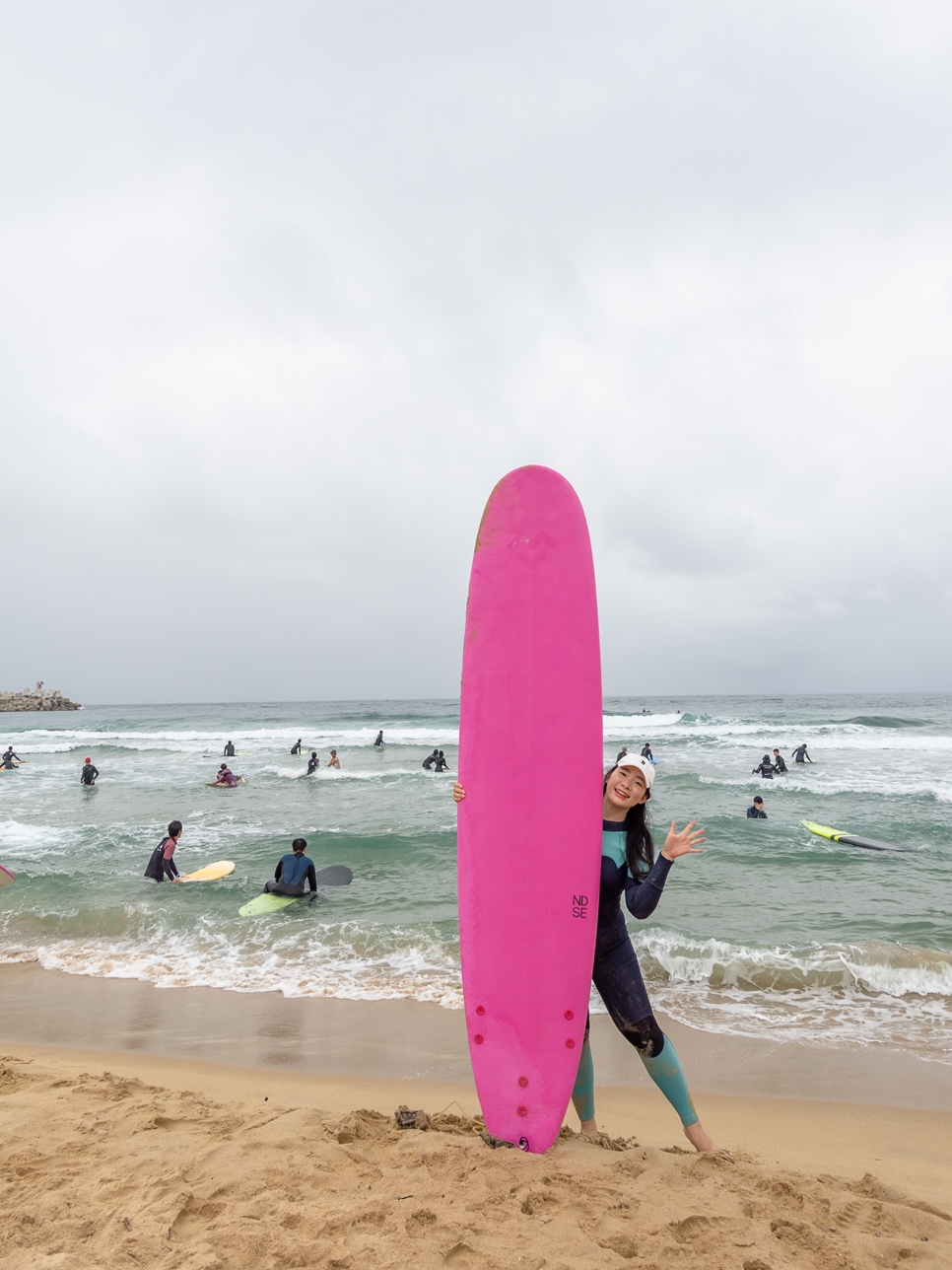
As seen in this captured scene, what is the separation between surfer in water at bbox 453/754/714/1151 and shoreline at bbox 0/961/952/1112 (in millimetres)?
1430

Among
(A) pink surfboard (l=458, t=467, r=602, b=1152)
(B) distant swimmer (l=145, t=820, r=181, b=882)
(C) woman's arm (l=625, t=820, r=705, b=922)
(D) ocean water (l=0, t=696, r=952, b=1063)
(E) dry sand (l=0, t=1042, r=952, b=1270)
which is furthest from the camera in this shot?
(B) distant swimmer (l=145, t=820, r=181, b=882)

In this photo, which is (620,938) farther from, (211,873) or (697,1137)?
(211,873)

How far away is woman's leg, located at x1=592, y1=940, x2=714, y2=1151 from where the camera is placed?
2.84 metres

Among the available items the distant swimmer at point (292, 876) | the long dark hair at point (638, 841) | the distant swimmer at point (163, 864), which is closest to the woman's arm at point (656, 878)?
the long dark hair at point (638, 841)

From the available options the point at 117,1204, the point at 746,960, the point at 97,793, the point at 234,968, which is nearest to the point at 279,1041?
the point at 234,968

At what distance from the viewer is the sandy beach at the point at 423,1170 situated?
221 cm

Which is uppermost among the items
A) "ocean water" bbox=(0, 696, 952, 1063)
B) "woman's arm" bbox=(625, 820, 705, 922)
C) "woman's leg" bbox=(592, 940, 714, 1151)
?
"woman's arm" bbox=(625, 820, 705, 922)

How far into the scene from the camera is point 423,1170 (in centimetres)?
266

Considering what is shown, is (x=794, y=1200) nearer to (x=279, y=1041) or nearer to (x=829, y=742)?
(x=279, y=1041)

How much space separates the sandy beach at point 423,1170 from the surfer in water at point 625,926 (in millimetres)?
218

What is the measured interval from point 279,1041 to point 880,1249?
3.76 meters

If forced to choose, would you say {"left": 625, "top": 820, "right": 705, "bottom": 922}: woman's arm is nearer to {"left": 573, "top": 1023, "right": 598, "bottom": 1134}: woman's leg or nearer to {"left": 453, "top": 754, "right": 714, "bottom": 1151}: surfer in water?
{"left": 453, "top": 754, "right": 714, "bottom": 1151}: surfer in water

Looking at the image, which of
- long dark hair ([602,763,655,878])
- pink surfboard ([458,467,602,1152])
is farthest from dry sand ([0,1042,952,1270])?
long dark hair ([602,763,655,878])

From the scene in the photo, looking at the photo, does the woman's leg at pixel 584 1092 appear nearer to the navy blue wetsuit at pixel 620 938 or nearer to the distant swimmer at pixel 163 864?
the navy blue wetsuit at pixel 620 938
